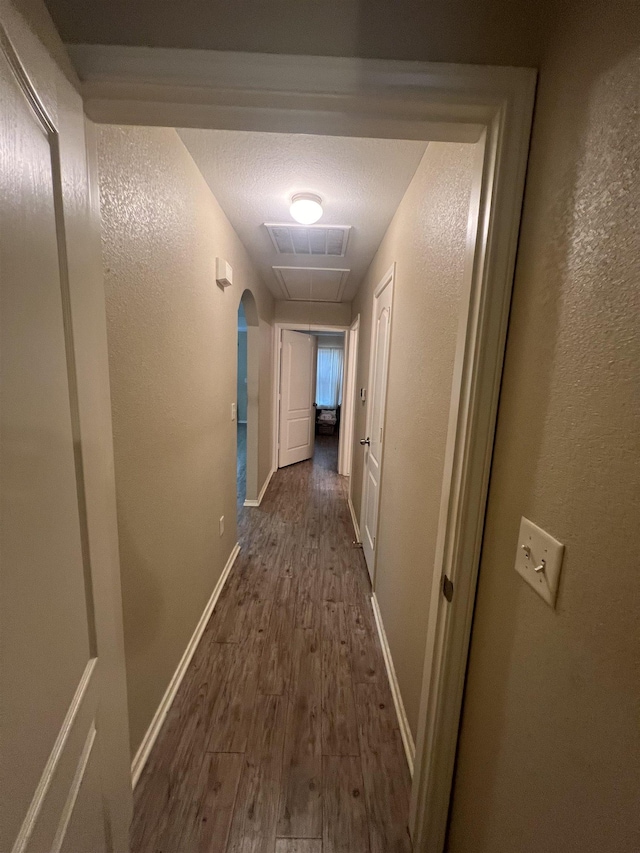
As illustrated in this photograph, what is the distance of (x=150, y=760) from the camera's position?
1226mm

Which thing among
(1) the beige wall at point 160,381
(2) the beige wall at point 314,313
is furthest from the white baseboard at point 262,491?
(2) the beige wall at point 314,313

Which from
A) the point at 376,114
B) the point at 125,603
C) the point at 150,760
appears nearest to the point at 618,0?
the point at 376,114

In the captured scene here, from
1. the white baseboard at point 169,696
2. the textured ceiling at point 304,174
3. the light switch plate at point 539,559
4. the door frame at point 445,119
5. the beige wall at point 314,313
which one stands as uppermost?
the textured ceiling at point 304,174

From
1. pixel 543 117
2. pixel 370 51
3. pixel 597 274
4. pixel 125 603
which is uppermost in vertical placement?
pixel 370 51

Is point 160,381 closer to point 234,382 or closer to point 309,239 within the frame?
point 234,382

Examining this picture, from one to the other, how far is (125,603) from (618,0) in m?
1.78

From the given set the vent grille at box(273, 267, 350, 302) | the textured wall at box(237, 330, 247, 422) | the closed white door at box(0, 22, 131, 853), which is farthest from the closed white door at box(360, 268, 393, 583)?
the textured wall at box(237, 330, 247, 422)

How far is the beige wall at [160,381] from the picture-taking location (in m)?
1.00

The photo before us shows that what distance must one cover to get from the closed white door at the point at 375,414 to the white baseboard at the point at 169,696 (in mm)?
1066

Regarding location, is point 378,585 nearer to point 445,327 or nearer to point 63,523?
point 445,327

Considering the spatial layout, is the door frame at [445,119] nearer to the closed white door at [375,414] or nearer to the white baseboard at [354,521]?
the closed white door at [375,414]

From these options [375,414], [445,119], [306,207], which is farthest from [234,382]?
[445,119]

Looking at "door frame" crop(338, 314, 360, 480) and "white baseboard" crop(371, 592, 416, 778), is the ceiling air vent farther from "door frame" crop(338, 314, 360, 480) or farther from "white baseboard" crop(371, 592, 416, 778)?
"white baseboard" crop(371, 592, 416, 778)

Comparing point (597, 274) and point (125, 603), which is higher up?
point (597, 274)
